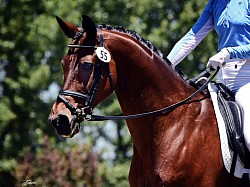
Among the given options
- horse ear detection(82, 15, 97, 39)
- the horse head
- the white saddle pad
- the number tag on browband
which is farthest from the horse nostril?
the white saddle pad

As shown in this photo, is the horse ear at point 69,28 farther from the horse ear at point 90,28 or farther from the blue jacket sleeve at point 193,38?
the blue jacket sleeve at point 193,38

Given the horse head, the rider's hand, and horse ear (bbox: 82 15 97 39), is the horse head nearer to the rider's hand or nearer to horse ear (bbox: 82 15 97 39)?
horse ear (bbox: 82 15 97 39)

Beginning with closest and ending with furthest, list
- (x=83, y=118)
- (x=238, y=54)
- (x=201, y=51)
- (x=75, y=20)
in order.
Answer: (x=83, y=118) < (x=238, y=54) < (x=75, y=20) < (x=201, y=51)

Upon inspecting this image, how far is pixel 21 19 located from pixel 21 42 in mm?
741

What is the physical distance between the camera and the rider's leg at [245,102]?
249 inches

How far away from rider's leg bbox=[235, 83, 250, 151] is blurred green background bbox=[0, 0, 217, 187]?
45.6 ft

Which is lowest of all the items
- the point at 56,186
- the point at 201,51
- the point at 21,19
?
the point at 56,186

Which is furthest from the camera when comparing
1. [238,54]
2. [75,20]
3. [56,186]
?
[75,20]

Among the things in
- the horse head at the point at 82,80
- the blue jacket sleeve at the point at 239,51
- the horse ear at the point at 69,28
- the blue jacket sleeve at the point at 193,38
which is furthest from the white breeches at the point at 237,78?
the horse ear at the point at 69,28

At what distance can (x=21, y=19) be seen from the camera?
22.7 meters

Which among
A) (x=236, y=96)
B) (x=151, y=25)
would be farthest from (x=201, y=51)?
(x=236, y=96)

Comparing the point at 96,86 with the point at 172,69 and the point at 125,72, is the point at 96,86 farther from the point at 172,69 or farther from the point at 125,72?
the point at 172,69

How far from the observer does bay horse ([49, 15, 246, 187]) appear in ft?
19.8

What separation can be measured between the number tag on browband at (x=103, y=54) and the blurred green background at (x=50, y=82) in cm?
1428
